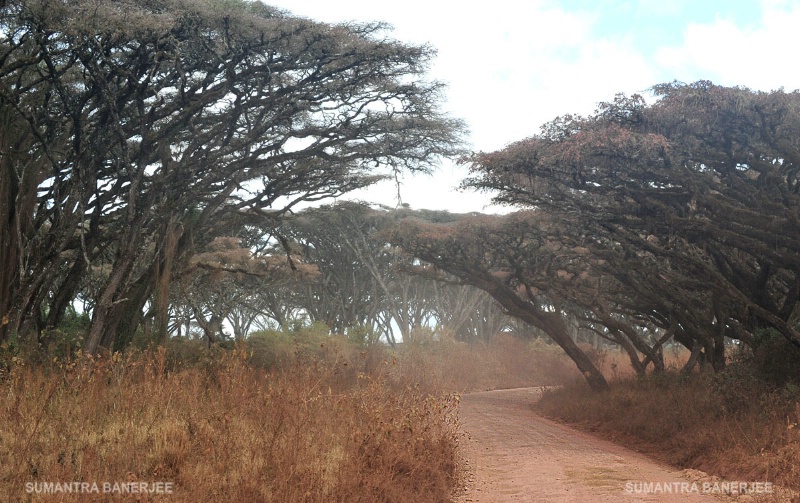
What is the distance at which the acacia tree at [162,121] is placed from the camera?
12.6m

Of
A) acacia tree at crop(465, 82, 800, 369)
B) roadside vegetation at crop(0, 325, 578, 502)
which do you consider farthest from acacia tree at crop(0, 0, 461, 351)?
roadside vegetation at crop(0, 325, 578, 502)

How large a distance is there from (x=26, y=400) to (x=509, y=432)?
799 centimetres

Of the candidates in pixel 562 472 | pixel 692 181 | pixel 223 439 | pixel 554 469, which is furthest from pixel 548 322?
pixel 223 439

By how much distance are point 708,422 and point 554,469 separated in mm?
3175

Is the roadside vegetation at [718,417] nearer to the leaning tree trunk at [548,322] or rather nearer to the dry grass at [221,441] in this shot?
the leaning tree trunk at [548,322]

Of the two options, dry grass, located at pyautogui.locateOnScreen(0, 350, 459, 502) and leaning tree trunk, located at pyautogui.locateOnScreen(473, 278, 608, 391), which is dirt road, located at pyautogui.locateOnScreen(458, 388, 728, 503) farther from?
leaning tree trunk, located at pyautogui.locateOnScreen(473, 278, 608, 391)

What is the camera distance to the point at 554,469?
30.0ft

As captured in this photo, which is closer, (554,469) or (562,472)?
(562,472)

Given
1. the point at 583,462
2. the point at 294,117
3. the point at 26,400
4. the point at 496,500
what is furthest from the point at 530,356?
the point at 26,400

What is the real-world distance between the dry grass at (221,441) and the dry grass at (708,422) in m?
3.50

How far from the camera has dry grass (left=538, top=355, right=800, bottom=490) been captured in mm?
8539

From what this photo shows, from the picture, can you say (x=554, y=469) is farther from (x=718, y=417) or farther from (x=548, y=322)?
(x=548, y=322)

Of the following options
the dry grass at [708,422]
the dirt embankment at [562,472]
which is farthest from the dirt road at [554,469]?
the dry grass at [708,422]

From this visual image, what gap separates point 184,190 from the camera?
1497cm
